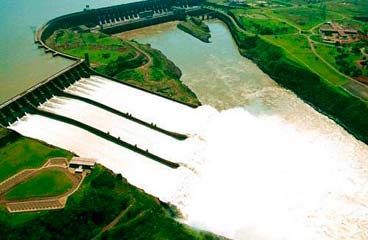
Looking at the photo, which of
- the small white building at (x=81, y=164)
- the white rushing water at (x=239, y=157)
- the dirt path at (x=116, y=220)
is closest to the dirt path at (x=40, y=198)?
the small white building at (x=81, y=164)

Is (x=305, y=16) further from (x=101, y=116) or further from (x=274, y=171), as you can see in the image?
(x=101, y=116)

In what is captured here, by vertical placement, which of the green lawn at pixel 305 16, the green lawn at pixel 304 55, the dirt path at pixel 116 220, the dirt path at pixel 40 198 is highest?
the dirt path at pixel 40 198

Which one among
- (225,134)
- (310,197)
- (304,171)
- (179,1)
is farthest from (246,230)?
(179,1)

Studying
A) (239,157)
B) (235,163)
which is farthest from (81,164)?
(239,157)

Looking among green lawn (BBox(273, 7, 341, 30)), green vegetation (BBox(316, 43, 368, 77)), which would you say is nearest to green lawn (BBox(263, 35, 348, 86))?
green vegetation (BBox(316, 43, 368, 77))

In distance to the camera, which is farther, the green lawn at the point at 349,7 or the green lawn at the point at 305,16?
the green lawn at the point at 349,7

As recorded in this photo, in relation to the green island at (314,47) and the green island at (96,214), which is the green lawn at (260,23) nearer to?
the green island at (314,47)
